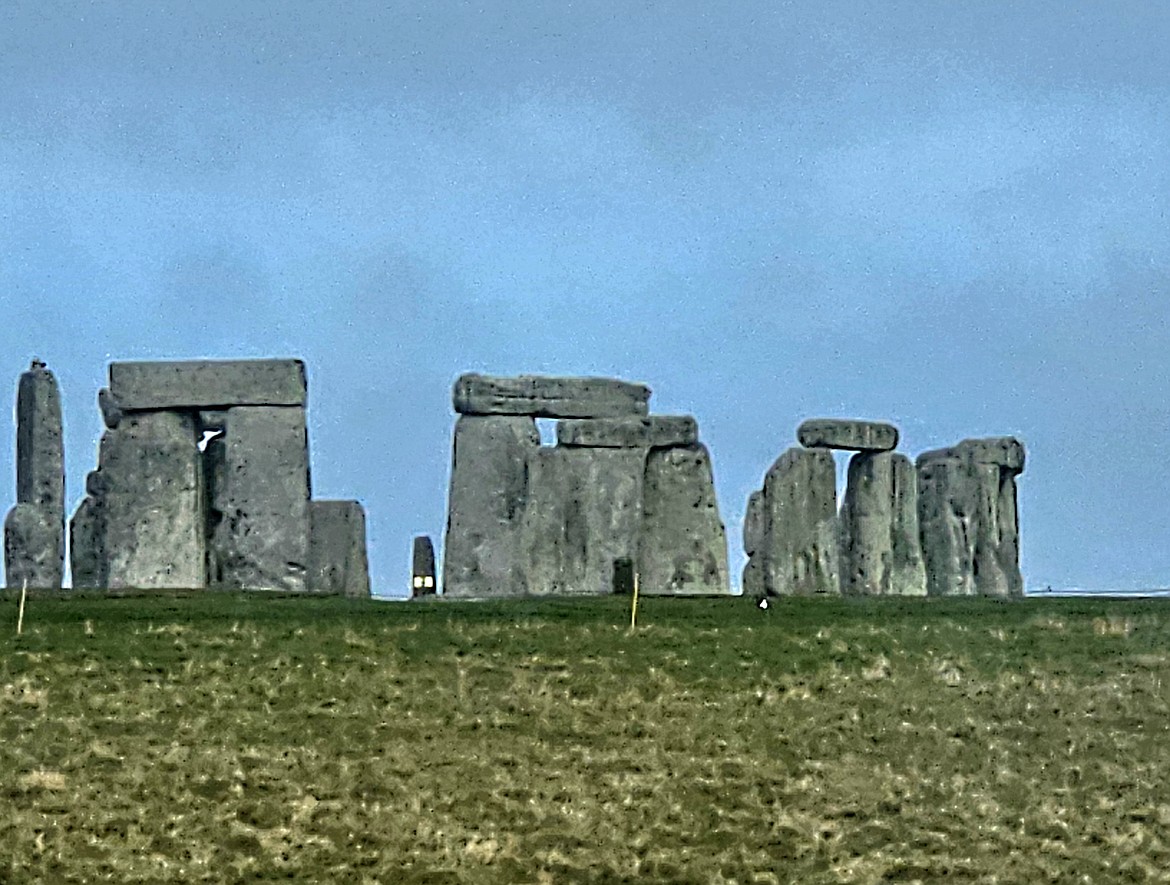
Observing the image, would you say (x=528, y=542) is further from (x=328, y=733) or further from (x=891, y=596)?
(x=328, y=733)

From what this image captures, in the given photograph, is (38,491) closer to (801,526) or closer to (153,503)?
(153,503)

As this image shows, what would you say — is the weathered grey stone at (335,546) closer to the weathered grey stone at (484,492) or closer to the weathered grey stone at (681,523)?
the weathered grey stone at (484,492)

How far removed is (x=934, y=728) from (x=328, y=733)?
535 cm

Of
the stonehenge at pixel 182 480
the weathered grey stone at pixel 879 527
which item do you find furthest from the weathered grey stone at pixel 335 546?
the weathered grey stone at pixel 879 527

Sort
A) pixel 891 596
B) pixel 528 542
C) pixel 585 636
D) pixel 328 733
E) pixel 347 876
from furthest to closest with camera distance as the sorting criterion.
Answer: pixel 528 542, pixel 891 596, pixel 585 636, pixel 328 733, pixel 347 876

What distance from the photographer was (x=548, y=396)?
39.4 metres

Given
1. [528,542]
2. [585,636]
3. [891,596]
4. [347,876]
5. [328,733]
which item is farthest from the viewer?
[528,542]

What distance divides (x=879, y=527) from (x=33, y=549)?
10510 mm

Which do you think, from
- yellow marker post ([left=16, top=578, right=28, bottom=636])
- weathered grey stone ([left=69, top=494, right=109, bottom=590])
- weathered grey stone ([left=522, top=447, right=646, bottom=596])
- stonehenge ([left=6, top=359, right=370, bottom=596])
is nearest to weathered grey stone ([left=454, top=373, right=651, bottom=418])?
weathered grey stone ([left=522, top=447, right=646, bottom=596])

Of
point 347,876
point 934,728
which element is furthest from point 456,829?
point 934,728

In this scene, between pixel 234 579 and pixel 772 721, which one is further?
pixel 234 579

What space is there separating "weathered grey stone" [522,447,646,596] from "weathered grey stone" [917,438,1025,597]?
14.4ft

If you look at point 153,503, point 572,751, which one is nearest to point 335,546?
point 153,503

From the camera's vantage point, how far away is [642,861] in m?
25.1
